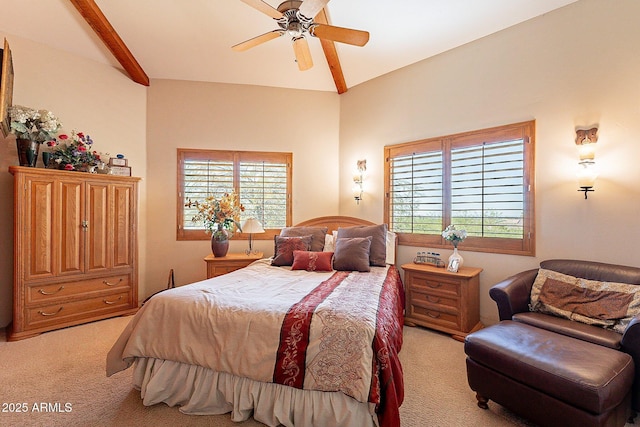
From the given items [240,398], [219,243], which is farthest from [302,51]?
[240,398]

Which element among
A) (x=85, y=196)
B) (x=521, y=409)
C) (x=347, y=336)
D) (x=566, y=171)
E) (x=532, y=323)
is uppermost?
(x=566, y=171)

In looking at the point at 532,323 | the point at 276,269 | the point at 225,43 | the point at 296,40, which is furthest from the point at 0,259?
the point at 532,323

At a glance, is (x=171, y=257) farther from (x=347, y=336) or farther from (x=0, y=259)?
(x=347, y=336)

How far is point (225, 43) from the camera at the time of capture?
372 centimetres

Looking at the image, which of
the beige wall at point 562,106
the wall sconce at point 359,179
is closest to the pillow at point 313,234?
the wall sconce at point 359,179

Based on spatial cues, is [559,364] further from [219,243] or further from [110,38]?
[110,38]

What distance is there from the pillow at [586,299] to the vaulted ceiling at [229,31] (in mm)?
2668

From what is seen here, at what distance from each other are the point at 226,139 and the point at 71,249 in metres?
2.41

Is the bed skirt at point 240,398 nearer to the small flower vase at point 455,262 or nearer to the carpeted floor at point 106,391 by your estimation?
the carpeted floor at point 106,391

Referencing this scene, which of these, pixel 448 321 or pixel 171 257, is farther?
pixel 171 257

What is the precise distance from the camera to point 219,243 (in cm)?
380

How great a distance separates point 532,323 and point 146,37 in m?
5.21

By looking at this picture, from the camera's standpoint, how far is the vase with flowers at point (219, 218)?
381cm

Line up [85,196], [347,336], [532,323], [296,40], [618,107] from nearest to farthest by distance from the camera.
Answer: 1. [347,336]
2. [532,323]
3. [618,107]
4. [296,40]
5. [85,196]
